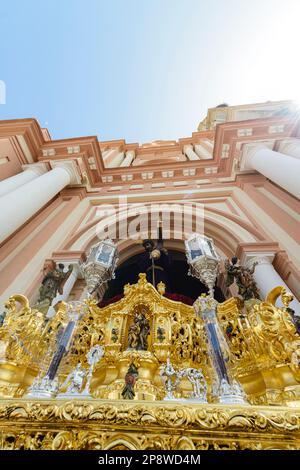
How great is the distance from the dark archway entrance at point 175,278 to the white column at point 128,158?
24.1 feet

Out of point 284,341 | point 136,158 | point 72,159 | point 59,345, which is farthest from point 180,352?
point 136,158

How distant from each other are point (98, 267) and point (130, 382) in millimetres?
2101

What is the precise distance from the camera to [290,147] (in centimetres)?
630

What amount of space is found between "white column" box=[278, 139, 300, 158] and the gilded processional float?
3.91 meters

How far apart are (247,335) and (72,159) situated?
7420mm

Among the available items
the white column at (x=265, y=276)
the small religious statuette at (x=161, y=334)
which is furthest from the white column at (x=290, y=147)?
the small religious statuette at (x=161, y=334)

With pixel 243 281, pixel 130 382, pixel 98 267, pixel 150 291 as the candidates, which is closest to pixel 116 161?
pixel 98 267

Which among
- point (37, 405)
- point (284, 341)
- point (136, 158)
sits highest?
point (136, 158)

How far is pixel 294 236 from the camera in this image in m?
4.94

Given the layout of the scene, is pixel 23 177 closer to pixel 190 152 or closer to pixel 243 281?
pixel 243 281

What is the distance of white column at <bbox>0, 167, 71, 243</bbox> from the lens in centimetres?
453

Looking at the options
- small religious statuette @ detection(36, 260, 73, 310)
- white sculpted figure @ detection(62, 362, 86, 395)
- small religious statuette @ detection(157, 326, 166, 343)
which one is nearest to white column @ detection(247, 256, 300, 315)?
small religious statuette @ detection(157, 326, 166, 343)
